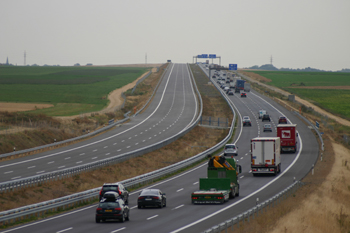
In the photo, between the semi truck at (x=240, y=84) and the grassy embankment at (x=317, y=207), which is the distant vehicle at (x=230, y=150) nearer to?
the grassy embankment at (x=317, y=207)

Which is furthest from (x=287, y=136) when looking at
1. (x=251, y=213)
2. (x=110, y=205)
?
(x=110, y=205)

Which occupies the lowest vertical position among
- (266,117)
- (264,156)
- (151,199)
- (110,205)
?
(151,199)

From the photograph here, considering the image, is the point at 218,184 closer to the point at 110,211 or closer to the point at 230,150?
the point at 110,211

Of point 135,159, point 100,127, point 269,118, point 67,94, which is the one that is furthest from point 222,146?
point 67,94

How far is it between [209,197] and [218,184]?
3.65 ft

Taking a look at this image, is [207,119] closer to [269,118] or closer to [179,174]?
[269,118]

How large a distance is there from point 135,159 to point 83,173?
388 inches

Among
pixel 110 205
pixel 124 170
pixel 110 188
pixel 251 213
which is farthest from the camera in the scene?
pixel 124 170

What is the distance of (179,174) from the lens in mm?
47375

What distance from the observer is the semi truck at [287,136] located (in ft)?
191

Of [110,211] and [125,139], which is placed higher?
[110,211]

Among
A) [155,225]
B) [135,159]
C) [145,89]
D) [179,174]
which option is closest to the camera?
[155,225]

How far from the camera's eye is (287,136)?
58.7 m

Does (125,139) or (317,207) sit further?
(125,139)
